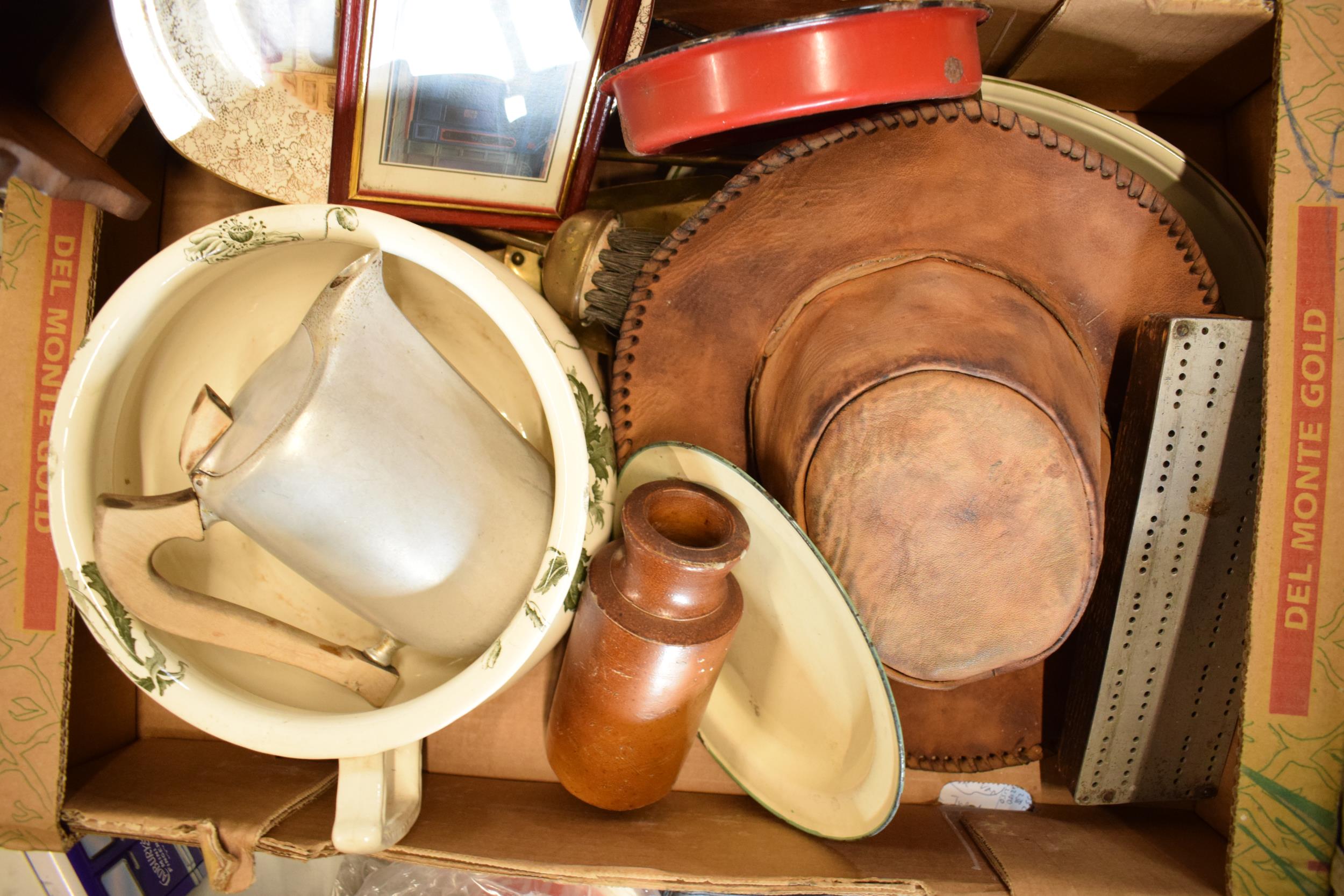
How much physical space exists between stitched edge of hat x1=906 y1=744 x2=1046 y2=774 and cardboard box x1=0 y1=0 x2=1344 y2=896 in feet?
0.29

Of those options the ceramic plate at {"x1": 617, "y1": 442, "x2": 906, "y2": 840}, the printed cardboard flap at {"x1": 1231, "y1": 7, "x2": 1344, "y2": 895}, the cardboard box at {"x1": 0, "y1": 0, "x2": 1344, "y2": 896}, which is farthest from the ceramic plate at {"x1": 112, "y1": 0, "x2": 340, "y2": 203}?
the printed cardboard flap at {"x1": 1231, "y1": 7, "x2": 1344, "y2": 895}

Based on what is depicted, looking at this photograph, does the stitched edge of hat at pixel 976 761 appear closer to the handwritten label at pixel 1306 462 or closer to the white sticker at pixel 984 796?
the white sticker at pixel 984 796

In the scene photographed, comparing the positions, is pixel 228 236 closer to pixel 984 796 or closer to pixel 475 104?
pixel 475 104

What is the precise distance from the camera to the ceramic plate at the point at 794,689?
711 mm

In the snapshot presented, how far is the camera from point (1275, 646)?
763mm

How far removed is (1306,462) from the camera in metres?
0.75

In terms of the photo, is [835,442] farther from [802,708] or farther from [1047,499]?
[802,708]

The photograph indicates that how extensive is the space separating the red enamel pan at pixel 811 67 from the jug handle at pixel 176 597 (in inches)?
20.3

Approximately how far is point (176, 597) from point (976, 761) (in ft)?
2.68

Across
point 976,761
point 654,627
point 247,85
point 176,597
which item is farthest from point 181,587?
point 976,761

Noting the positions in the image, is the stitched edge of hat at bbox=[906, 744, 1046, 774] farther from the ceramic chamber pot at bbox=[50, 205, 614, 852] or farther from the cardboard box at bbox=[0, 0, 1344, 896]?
the ceramic chamber pot at bbox=[50, 205, 614, 852]

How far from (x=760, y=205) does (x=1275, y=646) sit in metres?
0.64

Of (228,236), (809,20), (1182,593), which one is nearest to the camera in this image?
(809,20)

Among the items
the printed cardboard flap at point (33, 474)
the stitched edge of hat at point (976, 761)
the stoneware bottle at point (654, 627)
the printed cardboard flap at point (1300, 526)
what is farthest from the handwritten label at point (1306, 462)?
the printed cardboard flap at point (33, 474)
